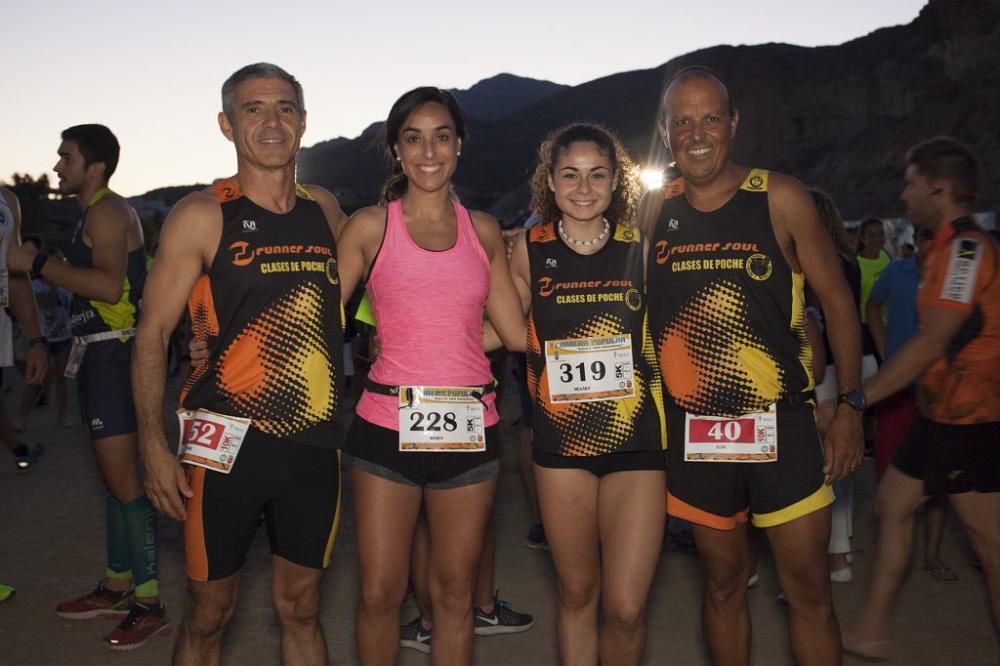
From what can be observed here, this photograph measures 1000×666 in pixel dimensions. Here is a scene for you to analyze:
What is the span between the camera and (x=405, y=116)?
11.7 ft

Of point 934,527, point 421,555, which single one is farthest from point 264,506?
point 934,527

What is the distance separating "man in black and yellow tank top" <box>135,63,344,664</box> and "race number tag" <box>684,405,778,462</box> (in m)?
1.30

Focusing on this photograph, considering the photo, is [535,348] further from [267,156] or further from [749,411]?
[267,156]

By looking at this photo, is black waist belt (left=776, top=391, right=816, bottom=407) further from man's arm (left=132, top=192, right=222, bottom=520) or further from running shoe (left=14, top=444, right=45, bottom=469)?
running shoe (left=14, top=444, right=45, bottom=469)

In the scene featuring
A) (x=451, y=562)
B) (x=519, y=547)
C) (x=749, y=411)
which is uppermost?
(x=749, y=411)

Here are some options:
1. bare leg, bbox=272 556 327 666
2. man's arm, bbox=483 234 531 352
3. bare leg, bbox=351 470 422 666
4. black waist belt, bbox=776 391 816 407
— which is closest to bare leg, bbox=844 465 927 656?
black waist belt, bbox=776 391 816 407

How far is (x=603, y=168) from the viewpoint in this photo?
142 inches

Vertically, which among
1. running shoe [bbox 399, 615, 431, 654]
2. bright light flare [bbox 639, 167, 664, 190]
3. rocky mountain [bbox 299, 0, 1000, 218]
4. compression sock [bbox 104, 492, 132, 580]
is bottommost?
running shoe [bbox 399, 615, 431, 654]

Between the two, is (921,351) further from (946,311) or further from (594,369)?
(594,369)

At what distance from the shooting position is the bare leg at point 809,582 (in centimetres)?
336

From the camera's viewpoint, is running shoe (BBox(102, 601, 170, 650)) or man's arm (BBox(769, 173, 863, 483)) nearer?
man's arm (BBox(769, 173, 863, 483))

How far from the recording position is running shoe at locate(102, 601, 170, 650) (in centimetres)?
480

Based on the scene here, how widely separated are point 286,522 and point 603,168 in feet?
5.63

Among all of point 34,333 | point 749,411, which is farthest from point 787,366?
point 34,333
